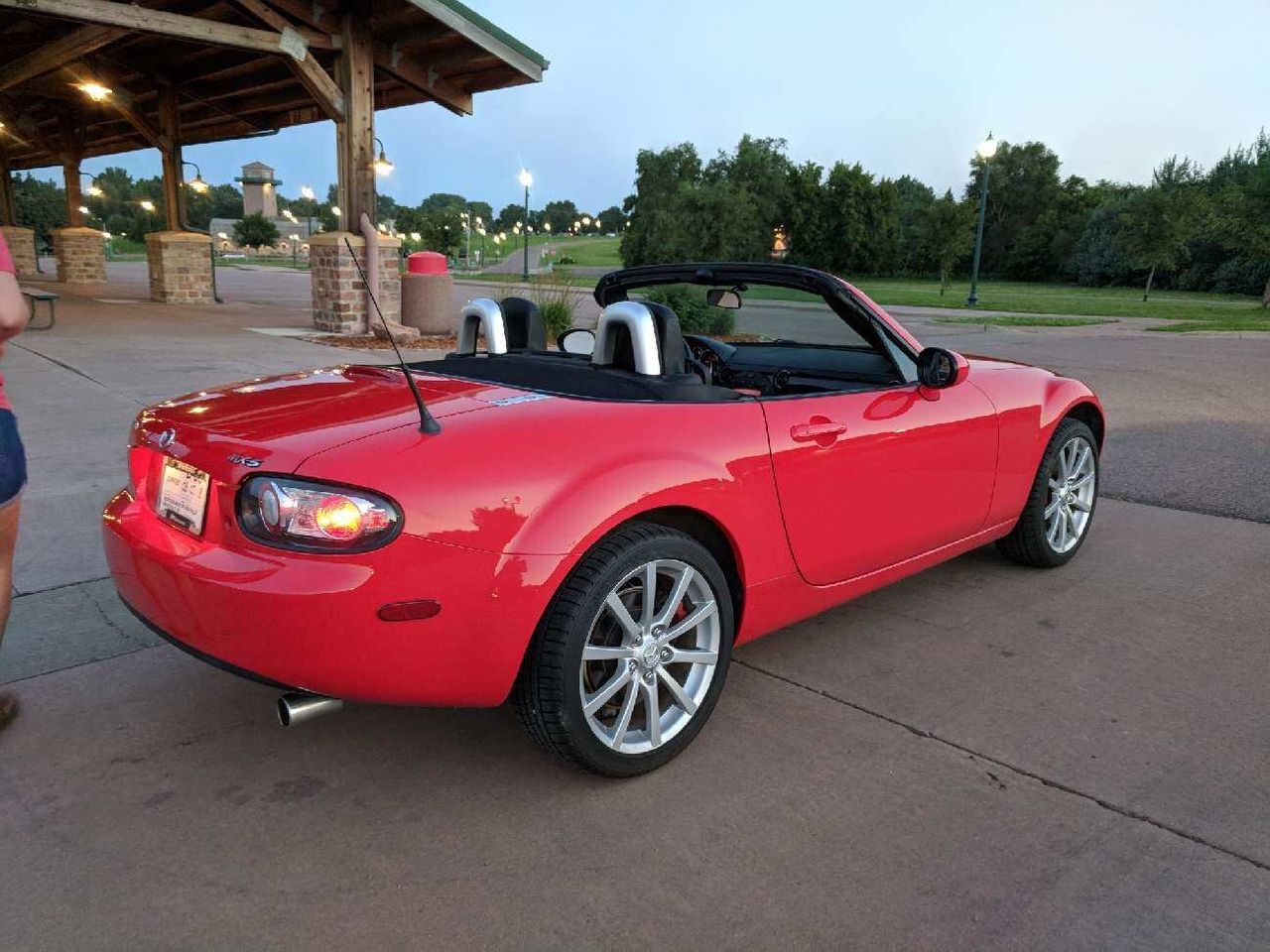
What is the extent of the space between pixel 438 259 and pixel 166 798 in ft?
43.0

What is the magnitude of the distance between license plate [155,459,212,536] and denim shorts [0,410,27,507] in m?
0.47

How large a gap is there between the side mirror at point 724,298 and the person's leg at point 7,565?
2481 mm

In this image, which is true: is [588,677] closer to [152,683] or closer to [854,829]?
[854,829]

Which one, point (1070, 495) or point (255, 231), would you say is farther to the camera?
point (255, 231)

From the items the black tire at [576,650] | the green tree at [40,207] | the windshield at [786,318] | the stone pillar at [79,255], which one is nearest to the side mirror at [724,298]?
the windshield at [786,318]

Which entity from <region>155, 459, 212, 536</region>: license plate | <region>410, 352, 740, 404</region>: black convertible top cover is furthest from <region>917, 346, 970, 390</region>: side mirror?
<region>155, 459, 212, 536</region>: license plate

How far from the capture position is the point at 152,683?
2.91 meters

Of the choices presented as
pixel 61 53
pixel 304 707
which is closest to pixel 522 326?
pixel 304 707

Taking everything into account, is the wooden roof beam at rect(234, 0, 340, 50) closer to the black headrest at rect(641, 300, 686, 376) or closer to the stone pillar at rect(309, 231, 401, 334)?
the stone pillar at rect(309, 231, 401, 334)

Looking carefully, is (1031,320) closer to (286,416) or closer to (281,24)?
(281,24)

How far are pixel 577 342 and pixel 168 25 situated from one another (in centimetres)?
1075

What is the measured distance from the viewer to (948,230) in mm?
39312

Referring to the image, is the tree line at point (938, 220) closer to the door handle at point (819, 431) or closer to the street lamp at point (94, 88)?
the street lamp at point (94, 88)

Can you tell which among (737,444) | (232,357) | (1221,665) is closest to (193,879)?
(737,444)
